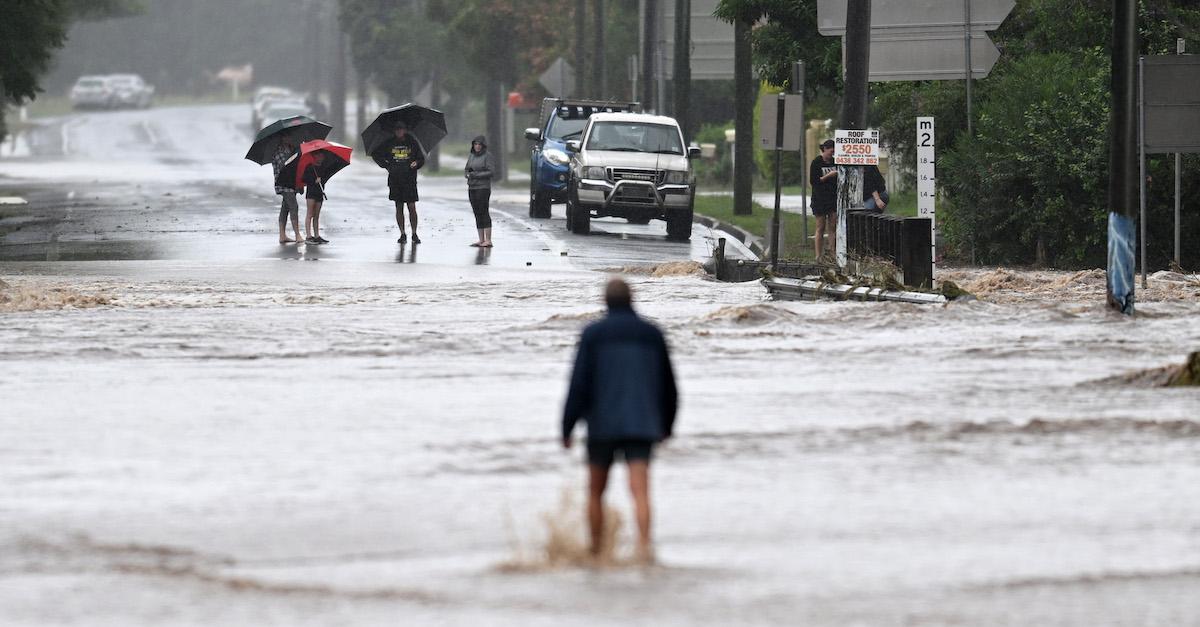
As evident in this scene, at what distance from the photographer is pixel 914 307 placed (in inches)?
790

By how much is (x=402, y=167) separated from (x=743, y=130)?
10.3 meters

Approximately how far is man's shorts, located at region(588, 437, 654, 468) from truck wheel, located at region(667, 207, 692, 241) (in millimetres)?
24728

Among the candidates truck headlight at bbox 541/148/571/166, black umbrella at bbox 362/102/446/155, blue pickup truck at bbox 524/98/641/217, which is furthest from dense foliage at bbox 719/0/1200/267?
truck headlight at bbox 541/148/571/166

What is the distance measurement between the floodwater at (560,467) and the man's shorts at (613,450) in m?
0.39

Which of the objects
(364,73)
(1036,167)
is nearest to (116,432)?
(1036,167)

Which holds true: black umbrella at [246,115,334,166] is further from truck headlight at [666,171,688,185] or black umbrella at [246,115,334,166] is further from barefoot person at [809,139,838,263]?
barefoot person at [809,139,838,263]

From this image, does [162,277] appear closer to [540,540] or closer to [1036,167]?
[1036,167]

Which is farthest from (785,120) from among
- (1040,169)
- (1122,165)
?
(1122,165)

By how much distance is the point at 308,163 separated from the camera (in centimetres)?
3098

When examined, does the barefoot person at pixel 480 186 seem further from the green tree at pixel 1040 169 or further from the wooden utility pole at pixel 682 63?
the wooden utility pole at pixel 682 63

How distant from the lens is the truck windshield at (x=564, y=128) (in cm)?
4112

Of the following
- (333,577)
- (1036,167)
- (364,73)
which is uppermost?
(364,73)

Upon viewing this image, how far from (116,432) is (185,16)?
428 feet

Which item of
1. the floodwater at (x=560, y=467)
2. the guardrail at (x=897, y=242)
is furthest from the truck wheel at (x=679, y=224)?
the floodwater at (x=560, y=467)
